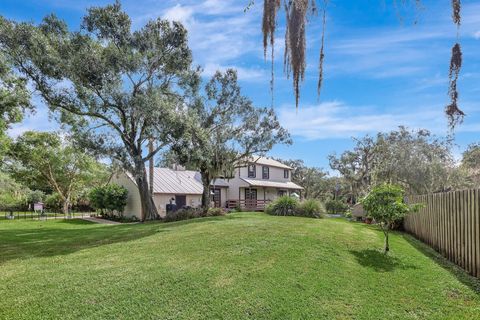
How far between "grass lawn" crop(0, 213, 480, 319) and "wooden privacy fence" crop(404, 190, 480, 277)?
369mm

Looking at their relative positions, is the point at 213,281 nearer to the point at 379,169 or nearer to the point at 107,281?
the point at 107,281

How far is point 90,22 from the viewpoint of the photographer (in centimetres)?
1867

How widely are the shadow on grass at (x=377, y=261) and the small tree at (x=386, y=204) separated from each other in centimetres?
65

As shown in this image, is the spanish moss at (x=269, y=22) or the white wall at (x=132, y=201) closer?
the spanish moss at (x=269, y=22)

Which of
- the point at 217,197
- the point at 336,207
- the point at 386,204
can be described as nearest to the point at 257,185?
the point at 217,197

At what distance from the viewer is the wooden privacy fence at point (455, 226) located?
6.76m

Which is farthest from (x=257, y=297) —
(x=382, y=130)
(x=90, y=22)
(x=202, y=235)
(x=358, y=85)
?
(x=382, y=130)

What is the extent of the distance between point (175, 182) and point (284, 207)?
45.8 ft

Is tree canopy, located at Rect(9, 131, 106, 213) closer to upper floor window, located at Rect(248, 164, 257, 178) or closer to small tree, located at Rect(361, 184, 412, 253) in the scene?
upper floor window, located at Rect(248, 164, 257, 178)

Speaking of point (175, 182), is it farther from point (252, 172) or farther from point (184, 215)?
point (184, 215)

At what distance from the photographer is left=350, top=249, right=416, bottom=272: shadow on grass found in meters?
7.18

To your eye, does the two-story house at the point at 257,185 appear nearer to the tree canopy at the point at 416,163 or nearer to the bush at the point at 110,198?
the tree canopy at the point at 416,163

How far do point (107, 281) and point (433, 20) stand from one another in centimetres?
617

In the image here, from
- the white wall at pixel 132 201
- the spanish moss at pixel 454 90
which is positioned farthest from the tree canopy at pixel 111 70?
the spanish moss at pixel 454 90
